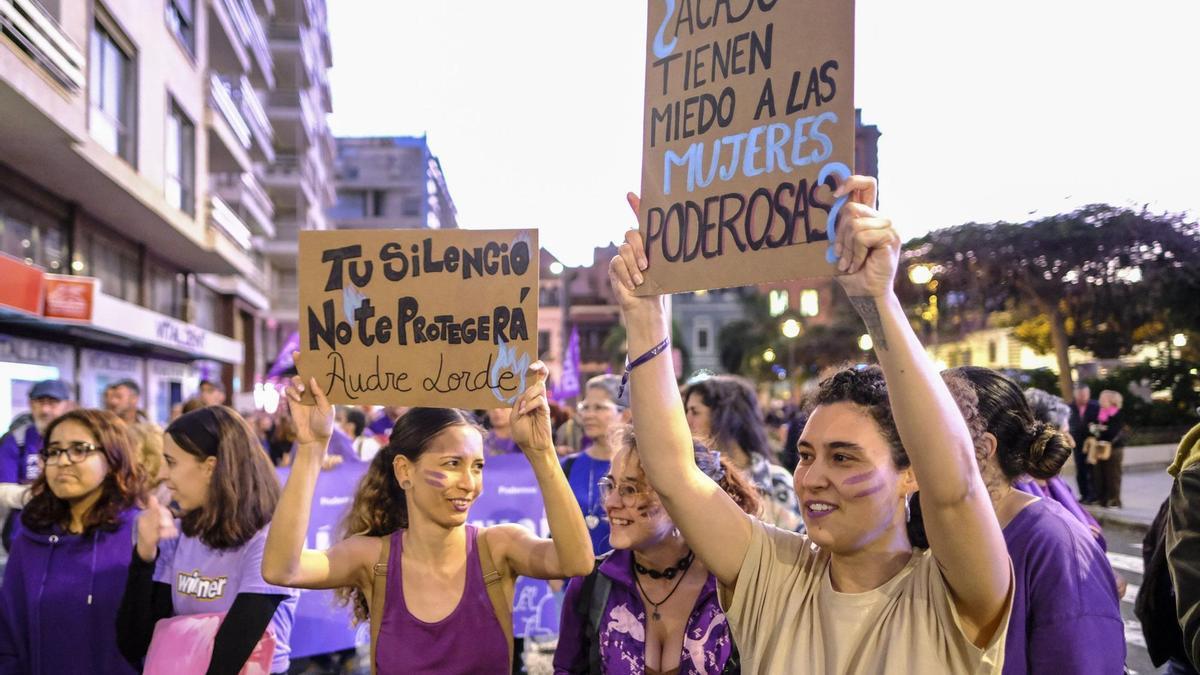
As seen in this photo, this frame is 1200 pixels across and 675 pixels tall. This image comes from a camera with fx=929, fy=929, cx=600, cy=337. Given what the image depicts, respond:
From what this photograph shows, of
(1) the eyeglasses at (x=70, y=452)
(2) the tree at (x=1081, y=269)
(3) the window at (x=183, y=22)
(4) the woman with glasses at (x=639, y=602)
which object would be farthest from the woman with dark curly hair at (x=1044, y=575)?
(2) the tree at (x=1081, y=269)

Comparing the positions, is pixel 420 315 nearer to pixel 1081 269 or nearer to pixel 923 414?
pixel 923 414

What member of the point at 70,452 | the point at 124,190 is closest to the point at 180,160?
the point at 124,190

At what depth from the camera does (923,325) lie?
33906mm

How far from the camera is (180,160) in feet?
67.3

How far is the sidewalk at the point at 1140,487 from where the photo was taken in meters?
12.6

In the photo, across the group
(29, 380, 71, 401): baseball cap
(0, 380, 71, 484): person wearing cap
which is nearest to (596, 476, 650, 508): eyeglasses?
(0, 380, 71, 484): person wearing cap

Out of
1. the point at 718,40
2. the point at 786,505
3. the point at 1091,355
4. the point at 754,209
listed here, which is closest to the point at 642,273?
the point at 754,209

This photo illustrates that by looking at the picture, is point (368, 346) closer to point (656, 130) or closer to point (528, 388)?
point (528, 388)

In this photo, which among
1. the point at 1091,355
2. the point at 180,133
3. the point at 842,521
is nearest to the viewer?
the point at 842,521

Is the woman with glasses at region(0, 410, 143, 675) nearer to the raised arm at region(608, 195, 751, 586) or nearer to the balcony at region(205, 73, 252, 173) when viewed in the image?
the raised arm at region(608, 195, 751, 586)

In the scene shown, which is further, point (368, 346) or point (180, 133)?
Answer: point (180, 133)

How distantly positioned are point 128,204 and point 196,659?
1620cm

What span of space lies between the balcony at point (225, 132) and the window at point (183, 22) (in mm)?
1096

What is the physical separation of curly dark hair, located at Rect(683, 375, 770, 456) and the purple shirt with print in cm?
227
